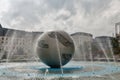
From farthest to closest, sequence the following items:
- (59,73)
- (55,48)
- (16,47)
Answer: (16,47) → (55,48) → (59,73)

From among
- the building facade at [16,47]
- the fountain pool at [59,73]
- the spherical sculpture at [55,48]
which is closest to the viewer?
the fountain pool at [59,73]

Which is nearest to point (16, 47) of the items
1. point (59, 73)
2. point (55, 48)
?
point (55, 48)

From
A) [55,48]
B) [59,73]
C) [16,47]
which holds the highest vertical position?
[16,47]

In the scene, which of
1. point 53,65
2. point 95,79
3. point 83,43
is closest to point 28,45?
point 83,43

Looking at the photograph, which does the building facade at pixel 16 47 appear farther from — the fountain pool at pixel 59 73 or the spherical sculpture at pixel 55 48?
the fountain pool at pixel 59 73

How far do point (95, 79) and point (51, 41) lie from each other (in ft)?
20.4

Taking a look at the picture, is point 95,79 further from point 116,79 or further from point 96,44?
point 96,44

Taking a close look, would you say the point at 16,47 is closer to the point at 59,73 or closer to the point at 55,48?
the point at 55,48

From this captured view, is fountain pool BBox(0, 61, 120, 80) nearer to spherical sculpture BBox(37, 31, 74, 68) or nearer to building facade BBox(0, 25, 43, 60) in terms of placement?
spherical sculpture BBox(37, 31, 74, 68)

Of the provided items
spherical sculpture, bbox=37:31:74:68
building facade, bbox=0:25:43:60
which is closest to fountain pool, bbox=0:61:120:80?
spherical sculpture, bbox=37:31:74:68

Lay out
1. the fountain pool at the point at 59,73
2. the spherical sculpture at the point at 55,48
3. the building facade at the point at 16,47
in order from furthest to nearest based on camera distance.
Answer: the building facade at the point at 16,47 < the spherical sculpture at the point at 55,48 < the fountain pool at the point at 59,73

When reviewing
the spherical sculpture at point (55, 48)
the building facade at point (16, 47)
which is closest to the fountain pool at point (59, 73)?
the spherical sculpture at point (55, 48)

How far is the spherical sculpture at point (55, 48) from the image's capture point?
18138mm

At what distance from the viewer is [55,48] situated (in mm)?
18062
